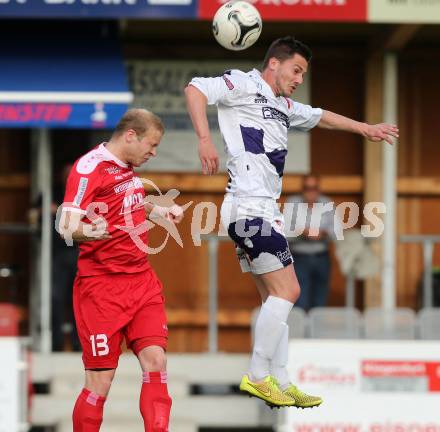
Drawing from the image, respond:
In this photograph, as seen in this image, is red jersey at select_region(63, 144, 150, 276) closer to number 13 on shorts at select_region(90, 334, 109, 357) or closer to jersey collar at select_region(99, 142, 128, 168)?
jersey collar at select_region(99, 142, 128, 168)

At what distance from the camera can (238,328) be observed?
1470cm

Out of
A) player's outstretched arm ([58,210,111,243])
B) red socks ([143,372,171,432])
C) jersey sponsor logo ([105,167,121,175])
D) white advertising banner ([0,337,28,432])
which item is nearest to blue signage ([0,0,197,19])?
white advertising banner ([0,337,28,432])

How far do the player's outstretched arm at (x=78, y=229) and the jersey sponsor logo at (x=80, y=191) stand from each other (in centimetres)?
8

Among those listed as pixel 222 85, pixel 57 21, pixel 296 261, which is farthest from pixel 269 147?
pixel 57 21

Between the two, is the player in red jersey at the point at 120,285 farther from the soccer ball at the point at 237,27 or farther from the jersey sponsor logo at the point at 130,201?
the soccer ball at the point at 237,27

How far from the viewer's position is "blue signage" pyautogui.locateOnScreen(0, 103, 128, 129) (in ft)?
42.1

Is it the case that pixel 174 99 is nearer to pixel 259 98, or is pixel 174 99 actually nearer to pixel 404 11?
pixel 404 11

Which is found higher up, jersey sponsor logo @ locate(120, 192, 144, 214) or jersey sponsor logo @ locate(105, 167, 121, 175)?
jersey sponsor logo @ locate(105, 167, 121, 175)

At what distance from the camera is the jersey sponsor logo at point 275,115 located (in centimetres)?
838

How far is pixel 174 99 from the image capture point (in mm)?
14602

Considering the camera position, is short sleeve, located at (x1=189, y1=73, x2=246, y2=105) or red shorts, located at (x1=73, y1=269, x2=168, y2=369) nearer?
short sleeve, located at (x1=189, y1=73, x2=246, y2=105)

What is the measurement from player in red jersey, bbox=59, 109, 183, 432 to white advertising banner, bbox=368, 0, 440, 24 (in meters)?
4.97

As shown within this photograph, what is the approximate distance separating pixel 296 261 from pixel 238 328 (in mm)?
1818

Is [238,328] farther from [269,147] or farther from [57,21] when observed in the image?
[269,147]
